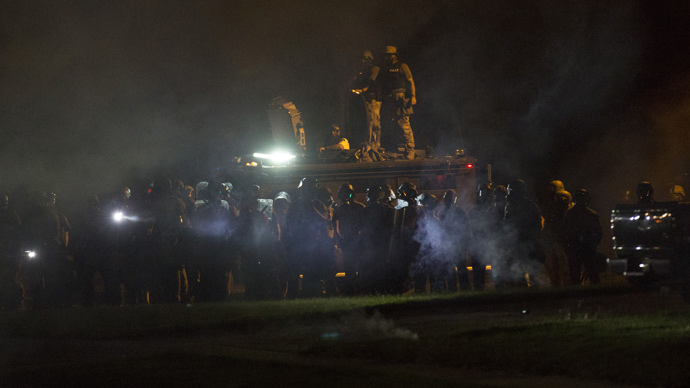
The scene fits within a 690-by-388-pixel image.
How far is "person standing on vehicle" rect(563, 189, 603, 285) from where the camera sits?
38.5 ft

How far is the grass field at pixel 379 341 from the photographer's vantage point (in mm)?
6000

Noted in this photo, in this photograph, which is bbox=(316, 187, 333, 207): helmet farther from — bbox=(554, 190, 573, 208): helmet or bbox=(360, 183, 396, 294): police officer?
bbox=(554, 190, 573, 208): helmet

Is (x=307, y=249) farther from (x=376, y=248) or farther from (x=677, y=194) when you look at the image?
(x=677, y=194)

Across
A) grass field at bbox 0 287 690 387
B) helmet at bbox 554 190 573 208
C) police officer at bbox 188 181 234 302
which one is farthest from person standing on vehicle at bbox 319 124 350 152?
grass field at bbox 0 287 690 387

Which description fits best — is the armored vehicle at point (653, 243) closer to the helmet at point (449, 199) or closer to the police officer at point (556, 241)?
the police officer at point (556, 241)

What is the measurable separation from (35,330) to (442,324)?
4637 mm

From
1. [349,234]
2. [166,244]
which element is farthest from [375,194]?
[166,244]

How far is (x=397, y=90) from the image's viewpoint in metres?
18.1

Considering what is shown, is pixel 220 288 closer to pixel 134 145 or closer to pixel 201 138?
pixel 134 145

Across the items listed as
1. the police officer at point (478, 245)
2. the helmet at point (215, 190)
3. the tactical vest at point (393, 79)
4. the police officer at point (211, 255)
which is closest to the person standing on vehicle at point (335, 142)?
the tactical vest at point (393, 79)

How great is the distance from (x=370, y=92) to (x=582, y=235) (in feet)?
25.4

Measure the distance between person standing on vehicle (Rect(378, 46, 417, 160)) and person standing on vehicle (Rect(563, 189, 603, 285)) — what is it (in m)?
6.45

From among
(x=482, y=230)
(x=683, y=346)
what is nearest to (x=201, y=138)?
(x=482, y=230)

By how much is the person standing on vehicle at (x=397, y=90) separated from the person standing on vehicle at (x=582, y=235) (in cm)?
645
